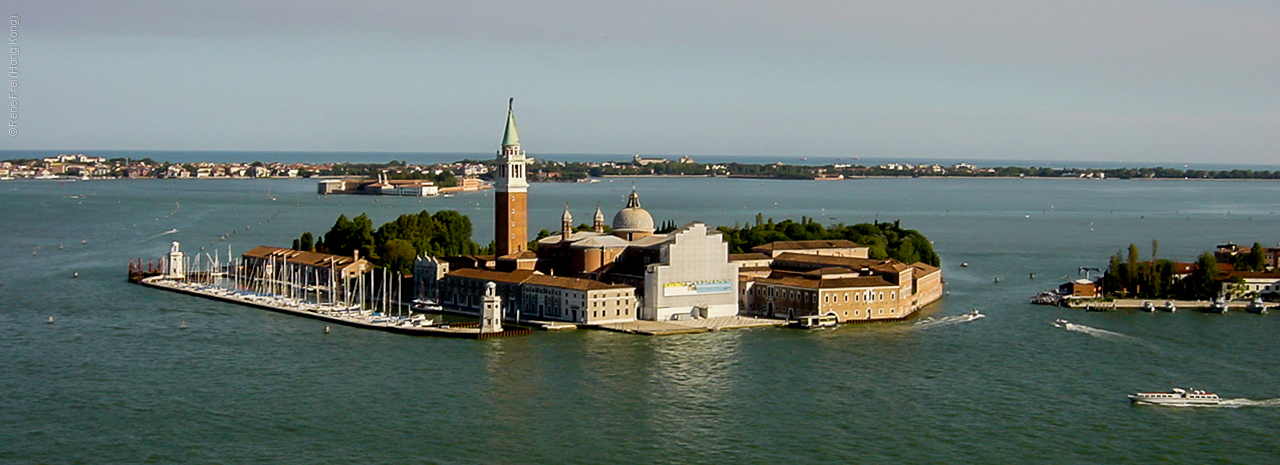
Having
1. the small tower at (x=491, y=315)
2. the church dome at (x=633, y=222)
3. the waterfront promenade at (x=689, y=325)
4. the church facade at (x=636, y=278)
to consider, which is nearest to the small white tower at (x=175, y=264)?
the church facade at (x=636, y=278)

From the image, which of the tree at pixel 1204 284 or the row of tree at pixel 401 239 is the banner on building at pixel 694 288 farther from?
the tree at pixel 1204 284

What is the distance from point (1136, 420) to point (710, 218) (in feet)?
129

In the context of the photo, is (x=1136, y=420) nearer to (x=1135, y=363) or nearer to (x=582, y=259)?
(x=1135, y=363)

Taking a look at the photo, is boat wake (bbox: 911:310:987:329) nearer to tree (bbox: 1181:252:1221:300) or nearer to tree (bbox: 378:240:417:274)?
tree (bbox: 1181:252:1221:300)

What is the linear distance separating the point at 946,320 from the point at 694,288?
4.47 m

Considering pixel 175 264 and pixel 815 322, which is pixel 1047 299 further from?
pixel 175 264

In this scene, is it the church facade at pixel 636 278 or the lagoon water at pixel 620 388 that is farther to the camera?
the church facade at pixel 636 278

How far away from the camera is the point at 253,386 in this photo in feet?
57.8

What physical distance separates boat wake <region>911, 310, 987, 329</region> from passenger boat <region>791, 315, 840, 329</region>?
4.47 feet

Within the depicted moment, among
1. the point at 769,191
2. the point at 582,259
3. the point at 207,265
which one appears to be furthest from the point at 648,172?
the point at 582,259

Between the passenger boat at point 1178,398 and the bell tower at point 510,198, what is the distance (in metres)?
13.3

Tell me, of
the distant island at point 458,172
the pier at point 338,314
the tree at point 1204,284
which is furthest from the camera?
the distant island at point 458,172

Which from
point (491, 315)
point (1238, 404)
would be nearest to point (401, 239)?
point (491, 315)

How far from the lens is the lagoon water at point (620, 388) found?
1470 centimetres
